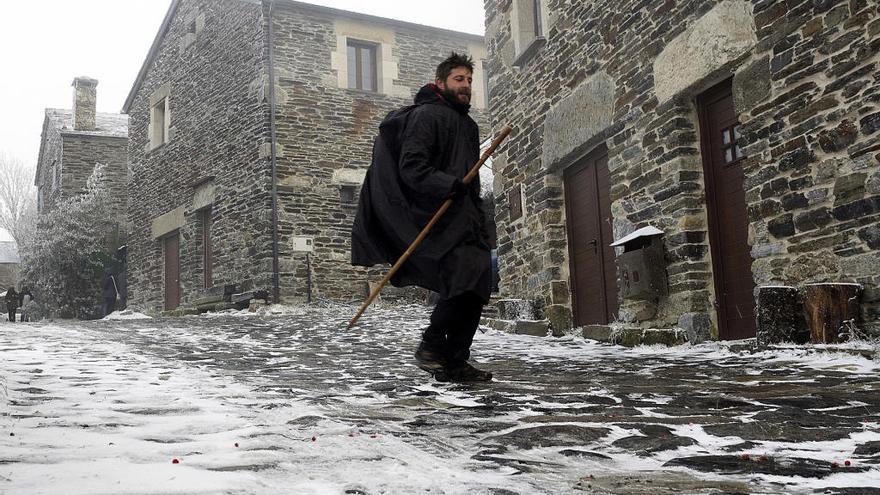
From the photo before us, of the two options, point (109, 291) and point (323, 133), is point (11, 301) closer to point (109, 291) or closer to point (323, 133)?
point (109, 291)

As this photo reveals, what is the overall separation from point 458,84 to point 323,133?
1067 cm

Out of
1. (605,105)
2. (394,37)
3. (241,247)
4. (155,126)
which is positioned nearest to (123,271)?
(155,126)

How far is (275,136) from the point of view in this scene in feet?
45.5

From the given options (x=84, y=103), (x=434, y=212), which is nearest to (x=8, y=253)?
(x=84, y=103)

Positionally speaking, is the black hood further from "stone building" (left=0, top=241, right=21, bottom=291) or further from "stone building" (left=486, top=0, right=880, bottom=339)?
"stone building" (left=0, top=241, right=21, bottom=291)

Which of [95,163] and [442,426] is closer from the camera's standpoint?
[442,426]

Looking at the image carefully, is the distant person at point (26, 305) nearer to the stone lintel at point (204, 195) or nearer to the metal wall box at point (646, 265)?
the stone lintel at point (204, 195)

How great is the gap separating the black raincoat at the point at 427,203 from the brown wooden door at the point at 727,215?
99.7 inches

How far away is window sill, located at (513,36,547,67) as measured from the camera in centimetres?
807

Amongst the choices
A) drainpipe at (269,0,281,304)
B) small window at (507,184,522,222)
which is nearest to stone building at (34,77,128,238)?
drainpipe at (269,0,281,304)

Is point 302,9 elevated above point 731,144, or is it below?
above

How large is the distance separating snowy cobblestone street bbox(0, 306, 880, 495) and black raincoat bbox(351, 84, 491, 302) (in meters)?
0.59

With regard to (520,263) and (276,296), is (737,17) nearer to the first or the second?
(520,263)

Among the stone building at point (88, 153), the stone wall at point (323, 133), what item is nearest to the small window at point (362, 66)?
the stone wall at point (323, 133)
